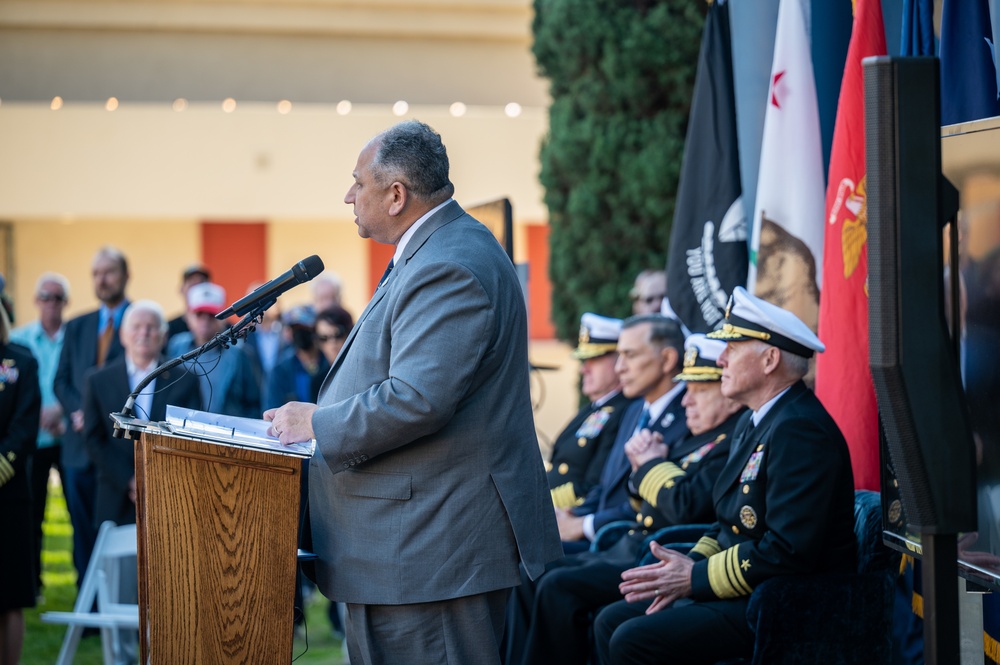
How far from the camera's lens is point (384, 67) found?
1348 centimetres

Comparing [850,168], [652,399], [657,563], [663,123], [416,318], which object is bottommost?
[657,563]

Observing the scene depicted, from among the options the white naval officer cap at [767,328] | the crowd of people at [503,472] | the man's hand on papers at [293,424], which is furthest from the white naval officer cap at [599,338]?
the man's hand on papers at [293,424]

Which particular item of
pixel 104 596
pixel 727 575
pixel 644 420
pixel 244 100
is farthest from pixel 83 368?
pixel 244 100

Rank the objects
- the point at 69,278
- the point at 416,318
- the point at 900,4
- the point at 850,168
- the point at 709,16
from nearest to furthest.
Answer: the point at 416,318 → the point at 850,168 → the point at 900,4 → the point at 709,16 → the point at 69,278

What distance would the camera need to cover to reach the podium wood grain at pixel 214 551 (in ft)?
9.86

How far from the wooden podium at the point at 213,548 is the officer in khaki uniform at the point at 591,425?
9.15ft

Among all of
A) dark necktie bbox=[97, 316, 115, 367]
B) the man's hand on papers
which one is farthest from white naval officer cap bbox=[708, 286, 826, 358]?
dark necktie bbox=[97, 316, 115, 367]

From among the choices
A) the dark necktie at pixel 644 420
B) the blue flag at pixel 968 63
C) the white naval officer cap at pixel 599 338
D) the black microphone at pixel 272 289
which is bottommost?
the dark necktie at pixel 644 420

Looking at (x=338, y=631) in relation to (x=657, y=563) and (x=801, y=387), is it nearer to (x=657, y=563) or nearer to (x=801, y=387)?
(x=657, y=563)

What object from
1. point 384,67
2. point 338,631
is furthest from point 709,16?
point 384,67

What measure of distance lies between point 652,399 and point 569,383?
31.4 feet

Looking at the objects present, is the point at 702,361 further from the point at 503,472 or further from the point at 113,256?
the point at 113,256

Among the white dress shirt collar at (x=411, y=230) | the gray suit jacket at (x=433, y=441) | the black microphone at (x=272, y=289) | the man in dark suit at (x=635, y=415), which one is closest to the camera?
the gray suit jacket at (x=433, y=441)

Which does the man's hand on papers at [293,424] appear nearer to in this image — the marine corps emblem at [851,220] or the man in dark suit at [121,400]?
the marine corps emblem at [851,220]
